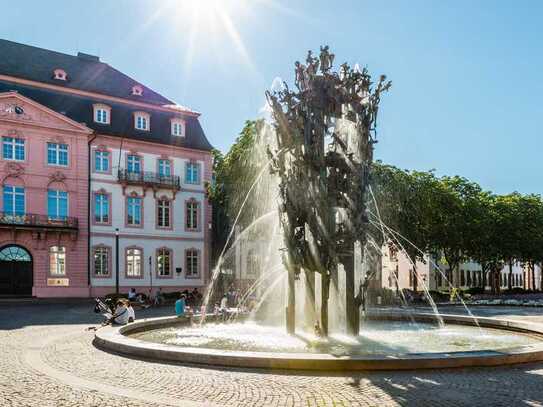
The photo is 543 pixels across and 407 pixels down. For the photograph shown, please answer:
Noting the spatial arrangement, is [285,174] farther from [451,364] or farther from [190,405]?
[190,405]

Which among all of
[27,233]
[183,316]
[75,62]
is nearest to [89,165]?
[27,233]

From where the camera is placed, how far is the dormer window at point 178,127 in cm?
4872

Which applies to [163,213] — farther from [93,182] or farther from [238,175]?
[238,175]

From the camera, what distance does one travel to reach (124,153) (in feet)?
149

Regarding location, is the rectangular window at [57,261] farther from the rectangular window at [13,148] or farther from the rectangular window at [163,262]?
the rectangular window at [163,262]

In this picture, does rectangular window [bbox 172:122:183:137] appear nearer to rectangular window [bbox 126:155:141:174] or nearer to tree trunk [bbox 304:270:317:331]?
rectangular window [bbox 126:155:141:174]

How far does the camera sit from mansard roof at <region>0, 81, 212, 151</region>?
4244 centimetres

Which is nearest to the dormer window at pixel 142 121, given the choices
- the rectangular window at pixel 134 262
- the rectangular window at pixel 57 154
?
the rectangular window at pixel 57 154

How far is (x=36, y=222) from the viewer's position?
134ft

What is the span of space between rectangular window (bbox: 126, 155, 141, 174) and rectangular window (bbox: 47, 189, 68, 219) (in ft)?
18.0

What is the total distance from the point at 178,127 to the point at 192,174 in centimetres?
426

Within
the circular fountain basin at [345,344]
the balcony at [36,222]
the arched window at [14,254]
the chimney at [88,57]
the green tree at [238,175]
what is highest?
the chimney at [88,57]

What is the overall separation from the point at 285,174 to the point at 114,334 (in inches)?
256

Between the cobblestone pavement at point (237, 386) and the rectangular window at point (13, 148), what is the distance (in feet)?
102
